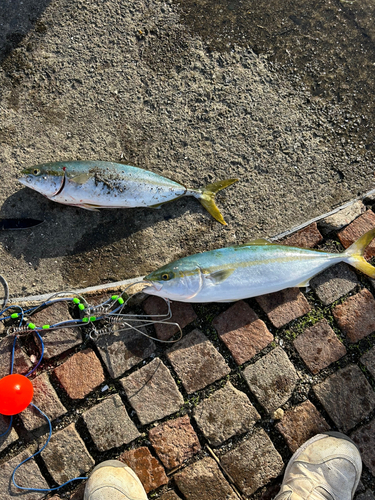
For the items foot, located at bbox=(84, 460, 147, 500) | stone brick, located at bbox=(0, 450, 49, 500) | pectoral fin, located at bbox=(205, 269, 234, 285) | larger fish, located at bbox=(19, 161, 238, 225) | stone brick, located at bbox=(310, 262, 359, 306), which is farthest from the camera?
stone brick, located at bbox=(310, 262, 359, 306)

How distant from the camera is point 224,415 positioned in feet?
9.72

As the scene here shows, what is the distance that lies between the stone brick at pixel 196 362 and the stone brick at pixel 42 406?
107 centimetres

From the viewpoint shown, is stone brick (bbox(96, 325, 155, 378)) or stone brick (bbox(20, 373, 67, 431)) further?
stone brick (bbox(96, 325, 155, 378))

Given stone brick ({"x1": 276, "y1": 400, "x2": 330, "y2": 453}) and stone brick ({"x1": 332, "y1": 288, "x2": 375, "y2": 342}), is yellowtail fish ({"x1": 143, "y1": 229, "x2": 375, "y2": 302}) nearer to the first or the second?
stone brick ({"x1": 332, "y1": 288, "x2": 375, "y2": 342})

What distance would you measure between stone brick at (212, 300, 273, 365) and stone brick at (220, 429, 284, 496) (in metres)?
0.71

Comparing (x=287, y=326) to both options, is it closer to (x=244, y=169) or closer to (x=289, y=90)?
(x=244, y=169)

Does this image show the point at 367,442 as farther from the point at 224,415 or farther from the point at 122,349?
the point at 122,349

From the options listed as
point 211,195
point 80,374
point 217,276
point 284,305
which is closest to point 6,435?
point 80,374

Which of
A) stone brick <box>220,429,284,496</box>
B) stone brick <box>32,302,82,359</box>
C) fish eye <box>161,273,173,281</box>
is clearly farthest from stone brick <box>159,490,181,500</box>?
fish eye <box>161,273,173,281</box>

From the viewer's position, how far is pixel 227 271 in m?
2.93

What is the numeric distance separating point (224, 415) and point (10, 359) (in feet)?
6.58

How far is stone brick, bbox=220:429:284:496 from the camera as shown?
2900mm

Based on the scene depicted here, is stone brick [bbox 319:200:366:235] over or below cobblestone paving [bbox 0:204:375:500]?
over

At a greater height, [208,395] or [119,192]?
[119,192]
